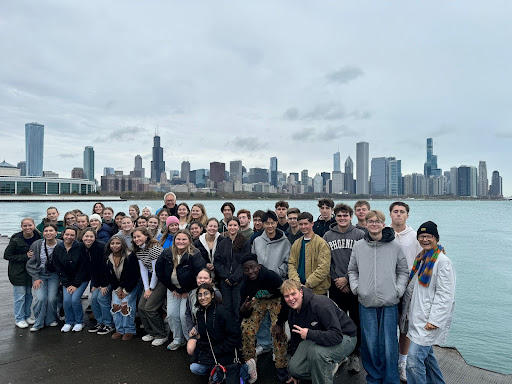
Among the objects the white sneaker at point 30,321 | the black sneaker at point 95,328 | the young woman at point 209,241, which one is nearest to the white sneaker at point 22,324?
the white sneaker at point 30,321

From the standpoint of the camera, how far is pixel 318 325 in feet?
12.1

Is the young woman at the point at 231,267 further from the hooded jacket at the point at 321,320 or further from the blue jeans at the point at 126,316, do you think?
the blue jeans at the point at 126,316

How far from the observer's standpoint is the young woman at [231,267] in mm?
4633

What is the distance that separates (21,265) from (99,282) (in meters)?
1.47

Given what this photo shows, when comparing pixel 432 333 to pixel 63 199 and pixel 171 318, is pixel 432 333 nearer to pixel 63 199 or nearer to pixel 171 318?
pixel 171 318

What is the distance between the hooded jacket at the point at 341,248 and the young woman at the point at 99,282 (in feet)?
12.0

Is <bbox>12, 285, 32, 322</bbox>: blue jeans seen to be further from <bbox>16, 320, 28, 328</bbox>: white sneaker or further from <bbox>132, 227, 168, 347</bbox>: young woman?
<bbox>132, 227, 168, 347</bbox>: young woman

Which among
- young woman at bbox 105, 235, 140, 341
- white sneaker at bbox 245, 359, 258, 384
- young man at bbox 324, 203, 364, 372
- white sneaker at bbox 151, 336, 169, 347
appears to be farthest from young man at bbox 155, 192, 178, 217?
white sneaker at bbox 245, 359, 258, 384

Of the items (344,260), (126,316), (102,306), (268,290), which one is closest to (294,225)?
(344,260)

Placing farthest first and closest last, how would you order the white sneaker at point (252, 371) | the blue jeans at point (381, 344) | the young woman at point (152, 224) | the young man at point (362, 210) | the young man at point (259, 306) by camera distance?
the young woman at point (152, 224), the young man at point (362, 210), the young man at point (259, 306), the white sneaker at point (252, 371), the blue jeans at point (381, 344)

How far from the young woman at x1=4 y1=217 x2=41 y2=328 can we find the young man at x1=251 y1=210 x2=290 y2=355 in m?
3.93

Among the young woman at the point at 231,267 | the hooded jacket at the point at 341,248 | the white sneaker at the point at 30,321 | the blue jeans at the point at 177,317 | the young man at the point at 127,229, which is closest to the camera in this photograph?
the hooded jacket at the point at 341,248

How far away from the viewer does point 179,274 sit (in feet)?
15.8

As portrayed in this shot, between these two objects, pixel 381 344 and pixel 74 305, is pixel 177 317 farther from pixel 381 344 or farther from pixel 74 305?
pixel 381 344
